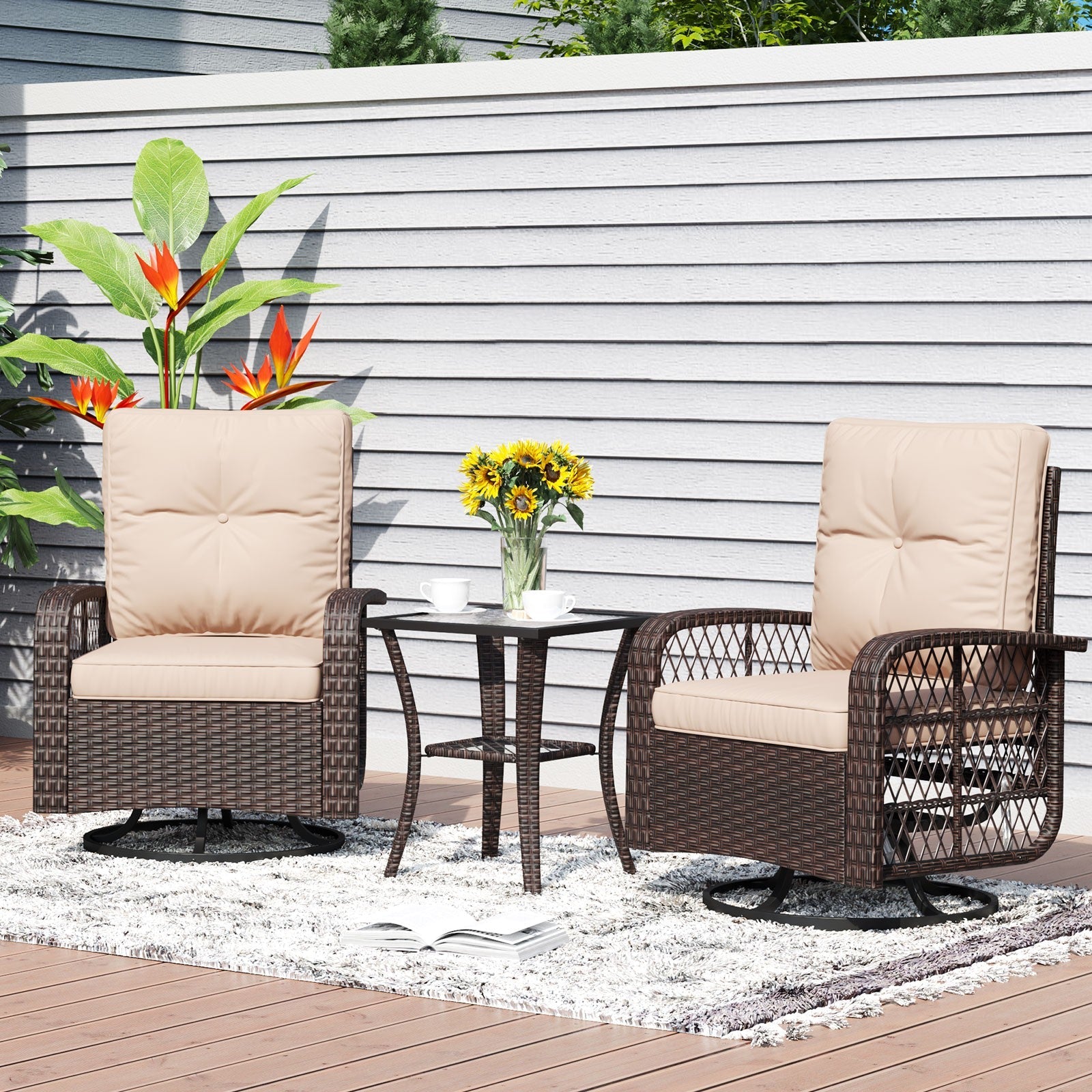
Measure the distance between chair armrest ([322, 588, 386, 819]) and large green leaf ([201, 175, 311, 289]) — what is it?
1703mm

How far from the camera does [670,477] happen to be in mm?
5258

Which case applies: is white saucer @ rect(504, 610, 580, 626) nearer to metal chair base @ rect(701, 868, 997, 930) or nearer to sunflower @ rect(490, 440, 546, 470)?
sunflower @ rect(490, 440, 546, 470)

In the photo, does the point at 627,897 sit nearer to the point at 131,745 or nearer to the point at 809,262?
the point at 131,745

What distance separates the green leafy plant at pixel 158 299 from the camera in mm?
5434

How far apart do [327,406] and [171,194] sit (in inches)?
31.2

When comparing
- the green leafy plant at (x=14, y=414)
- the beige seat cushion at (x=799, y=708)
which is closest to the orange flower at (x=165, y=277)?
the green leafy plant at (x=14, y=414)

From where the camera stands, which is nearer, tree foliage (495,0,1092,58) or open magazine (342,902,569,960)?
open magazine (342,902,569,960)

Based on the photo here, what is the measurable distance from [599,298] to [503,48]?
15.4ft

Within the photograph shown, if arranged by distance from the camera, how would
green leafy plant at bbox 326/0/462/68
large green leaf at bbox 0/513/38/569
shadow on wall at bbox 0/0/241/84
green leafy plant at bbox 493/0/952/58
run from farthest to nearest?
green leafy plant at bbox 493/0/952/58, green leafy plant at bbox 326/0/462/68, shadow on wall at bbox 0/0/241/84, large green leaf at bbox 0/513/38/569

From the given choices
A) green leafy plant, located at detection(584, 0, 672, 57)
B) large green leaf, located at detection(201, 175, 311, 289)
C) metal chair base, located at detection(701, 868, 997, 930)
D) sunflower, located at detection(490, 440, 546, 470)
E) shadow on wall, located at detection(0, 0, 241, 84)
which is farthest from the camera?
green leafy plant, located at detection(584, 0, 672, 57)

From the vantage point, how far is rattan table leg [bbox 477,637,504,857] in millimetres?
4363

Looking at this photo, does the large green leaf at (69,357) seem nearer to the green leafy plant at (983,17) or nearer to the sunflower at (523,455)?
the sunflower at (523,455)

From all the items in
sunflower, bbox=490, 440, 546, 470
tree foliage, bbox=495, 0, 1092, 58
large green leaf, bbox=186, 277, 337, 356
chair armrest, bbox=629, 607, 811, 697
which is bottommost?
chair armrest, bbox=629, 607, 811, 697

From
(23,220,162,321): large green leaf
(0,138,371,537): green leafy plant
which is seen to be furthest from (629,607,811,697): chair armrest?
(23,220,162,321): large green leaf
